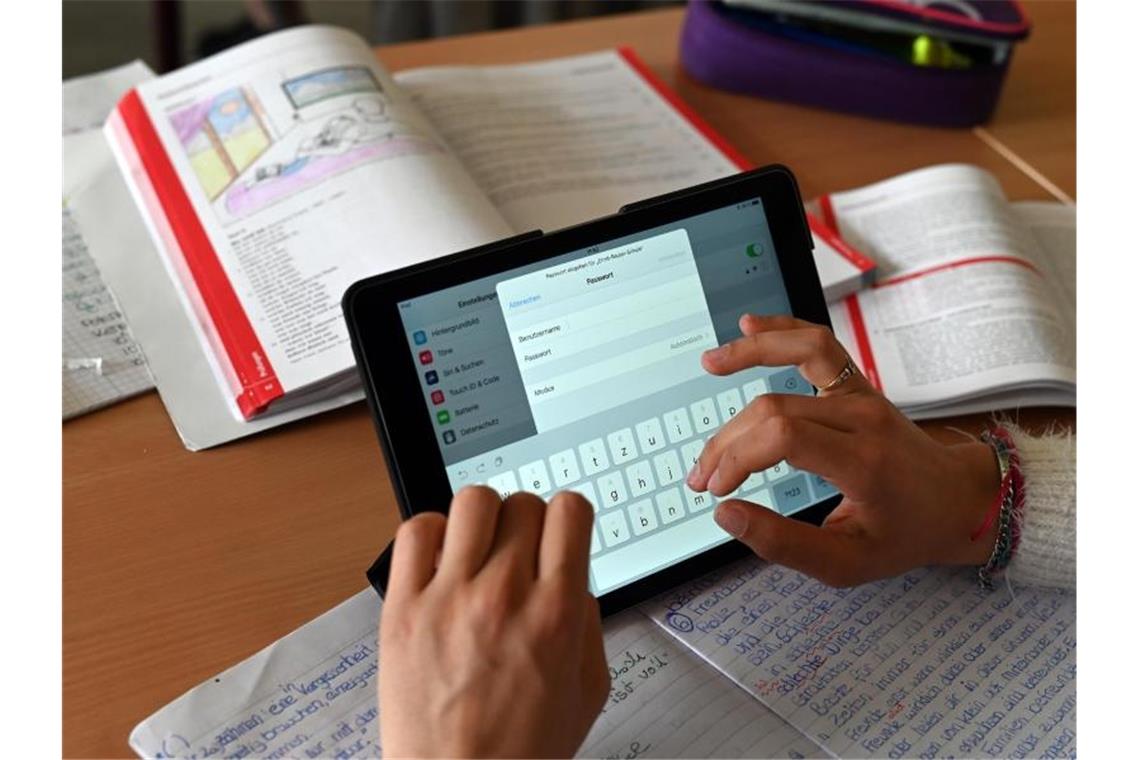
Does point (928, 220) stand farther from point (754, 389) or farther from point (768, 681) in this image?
point (768, 681)

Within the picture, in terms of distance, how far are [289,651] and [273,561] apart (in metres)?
0.07

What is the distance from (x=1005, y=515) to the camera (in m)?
0.67

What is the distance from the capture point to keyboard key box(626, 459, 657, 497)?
62cm

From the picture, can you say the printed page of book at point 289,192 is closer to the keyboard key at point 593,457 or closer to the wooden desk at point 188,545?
the wooden desk at point 188,545

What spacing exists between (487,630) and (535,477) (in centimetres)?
15

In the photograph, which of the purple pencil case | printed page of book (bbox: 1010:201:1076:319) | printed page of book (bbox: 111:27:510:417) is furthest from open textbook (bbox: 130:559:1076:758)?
the purple pencil case

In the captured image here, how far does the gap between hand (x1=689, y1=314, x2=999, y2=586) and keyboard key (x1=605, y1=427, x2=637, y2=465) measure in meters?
0.04

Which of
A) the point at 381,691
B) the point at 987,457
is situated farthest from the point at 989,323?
the point at 381,691

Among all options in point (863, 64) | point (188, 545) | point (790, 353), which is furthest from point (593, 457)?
point (863, 64)

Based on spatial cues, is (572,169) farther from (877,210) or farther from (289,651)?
(289,651)

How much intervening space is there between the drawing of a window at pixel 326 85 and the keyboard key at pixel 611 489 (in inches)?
16.9

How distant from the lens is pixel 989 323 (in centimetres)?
81

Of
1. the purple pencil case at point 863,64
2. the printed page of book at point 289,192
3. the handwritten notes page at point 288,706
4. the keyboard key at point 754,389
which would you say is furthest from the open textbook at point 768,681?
the purple pencil case at point 863,64

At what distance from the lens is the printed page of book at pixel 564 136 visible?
0.91m
